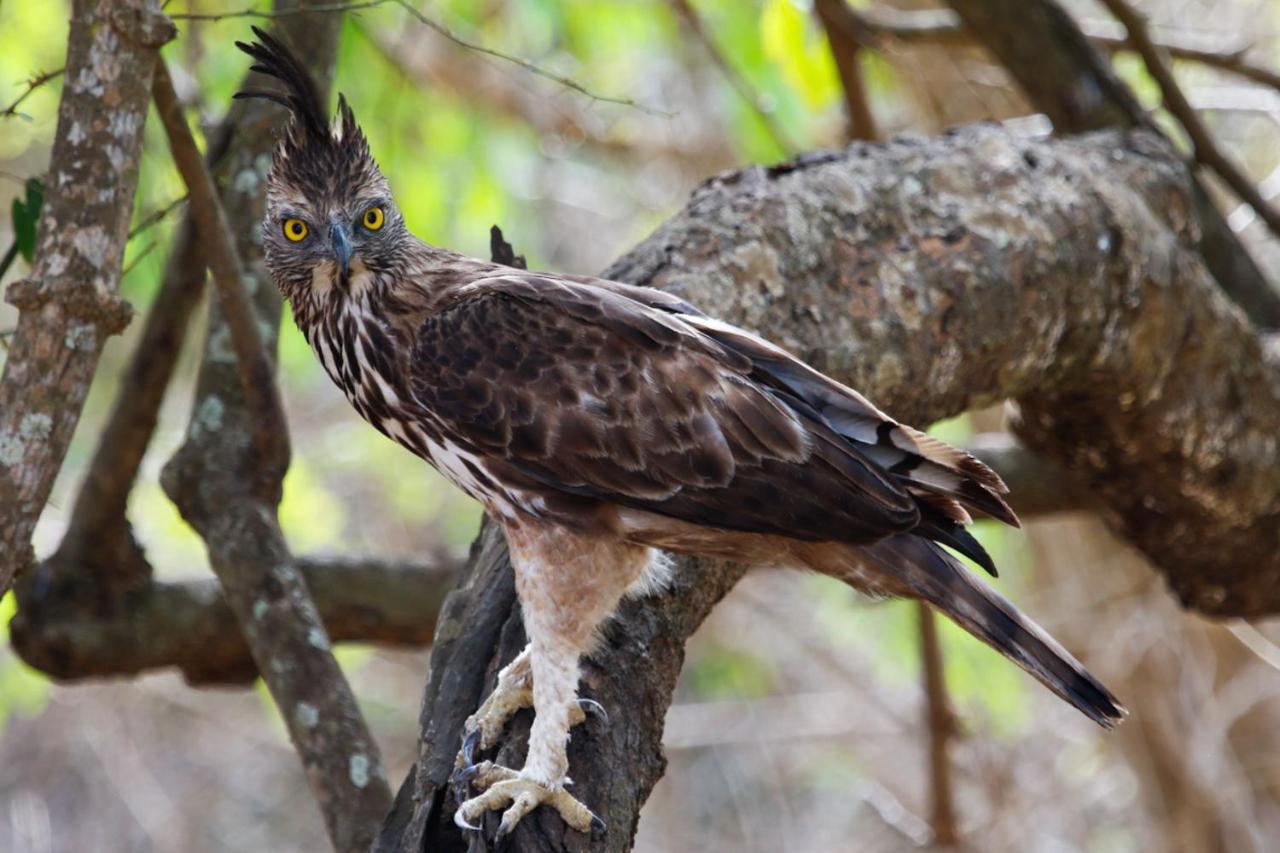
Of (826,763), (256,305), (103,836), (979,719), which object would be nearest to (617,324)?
(256,305)

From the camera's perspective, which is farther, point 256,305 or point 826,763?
point 826,763

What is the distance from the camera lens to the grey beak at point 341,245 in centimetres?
323

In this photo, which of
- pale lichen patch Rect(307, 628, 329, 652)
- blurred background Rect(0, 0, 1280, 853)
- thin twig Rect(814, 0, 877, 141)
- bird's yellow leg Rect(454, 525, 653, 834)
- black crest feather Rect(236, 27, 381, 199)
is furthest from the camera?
blurred background Rect(0, 0, 1280, 853)

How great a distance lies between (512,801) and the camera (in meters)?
2.70

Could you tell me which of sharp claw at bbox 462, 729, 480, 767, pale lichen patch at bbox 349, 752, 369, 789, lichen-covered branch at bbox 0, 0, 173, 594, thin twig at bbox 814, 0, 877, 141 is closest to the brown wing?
sharp claw at bbox 462, 729, 480, 767

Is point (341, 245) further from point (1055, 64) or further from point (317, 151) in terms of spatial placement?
point (1055, 64)

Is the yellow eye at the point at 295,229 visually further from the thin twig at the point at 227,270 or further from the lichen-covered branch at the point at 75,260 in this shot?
the lichen-covered branch at the point at 75,260

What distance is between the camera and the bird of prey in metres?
2.87

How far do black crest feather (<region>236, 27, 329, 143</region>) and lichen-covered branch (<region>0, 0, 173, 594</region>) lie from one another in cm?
24

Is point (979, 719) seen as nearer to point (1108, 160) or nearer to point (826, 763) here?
point (826, 763)

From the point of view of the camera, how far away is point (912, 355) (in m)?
3.75

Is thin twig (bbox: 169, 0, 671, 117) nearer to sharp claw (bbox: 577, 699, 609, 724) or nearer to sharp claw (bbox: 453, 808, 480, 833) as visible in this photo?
sharp claw (bbox: 577, 699, 609, 724)

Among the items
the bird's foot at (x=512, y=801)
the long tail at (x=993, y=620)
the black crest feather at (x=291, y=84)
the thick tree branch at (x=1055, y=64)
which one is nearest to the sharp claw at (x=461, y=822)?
the bird's foot at (x=512, y=801)

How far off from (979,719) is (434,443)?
16.6 ft
